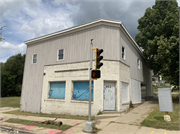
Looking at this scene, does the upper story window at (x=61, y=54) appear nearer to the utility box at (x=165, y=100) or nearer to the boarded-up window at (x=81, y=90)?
the boarded-up window at (x=81, y=90)

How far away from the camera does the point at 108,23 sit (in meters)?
12.4

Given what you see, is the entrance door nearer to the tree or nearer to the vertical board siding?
the vertical board siding

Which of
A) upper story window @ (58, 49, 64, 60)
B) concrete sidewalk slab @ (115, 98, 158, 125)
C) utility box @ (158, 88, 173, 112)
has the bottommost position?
concrete sidewalk slab @ (115, 98, 158, 125)

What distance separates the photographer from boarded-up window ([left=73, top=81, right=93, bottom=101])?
12242 mm

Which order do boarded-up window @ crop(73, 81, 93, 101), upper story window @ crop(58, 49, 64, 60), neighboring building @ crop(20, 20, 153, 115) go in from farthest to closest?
upper story window @ crop(58, 49, 64, 60), boarded-up window @ crop(73, 81, 93, 101), neighboring building @ crop(20, 20, 153, 115)

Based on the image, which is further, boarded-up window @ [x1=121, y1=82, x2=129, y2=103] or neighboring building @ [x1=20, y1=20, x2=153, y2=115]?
boarded-up window @ [x1=121, y1=82, x2=129, y2=103]

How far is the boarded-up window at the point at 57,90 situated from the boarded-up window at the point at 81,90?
4.89 feet

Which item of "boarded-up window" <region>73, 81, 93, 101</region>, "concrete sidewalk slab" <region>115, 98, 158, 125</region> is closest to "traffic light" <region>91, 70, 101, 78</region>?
"concrete sidewalk slab" <region>115, 98, 158, 125</region>

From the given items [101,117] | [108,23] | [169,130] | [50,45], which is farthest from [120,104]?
[50,45]

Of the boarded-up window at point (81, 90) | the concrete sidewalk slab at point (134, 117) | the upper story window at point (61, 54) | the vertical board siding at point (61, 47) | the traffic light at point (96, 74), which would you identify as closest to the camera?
the traffic light at point (96, 74)

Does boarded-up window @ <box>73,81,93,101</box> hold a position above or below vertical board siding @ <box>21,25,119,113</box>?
below

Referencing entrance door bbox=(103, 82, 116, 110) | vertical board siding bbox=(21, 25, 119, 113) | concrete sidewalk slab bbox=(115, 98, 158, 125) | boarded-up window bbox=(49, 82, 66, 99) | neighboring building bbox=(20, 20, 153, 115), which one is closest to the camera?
concrete sidewalk slab bbox=(115, 98, 158, 125)

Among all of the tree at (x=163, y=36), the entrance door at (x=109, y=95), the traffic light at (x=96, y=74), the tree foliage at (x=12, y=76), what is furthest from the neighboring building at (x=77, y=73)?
the tree foliage at (x=12, y=76)

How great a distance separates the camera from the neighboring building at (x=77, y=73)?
11.7 meters
